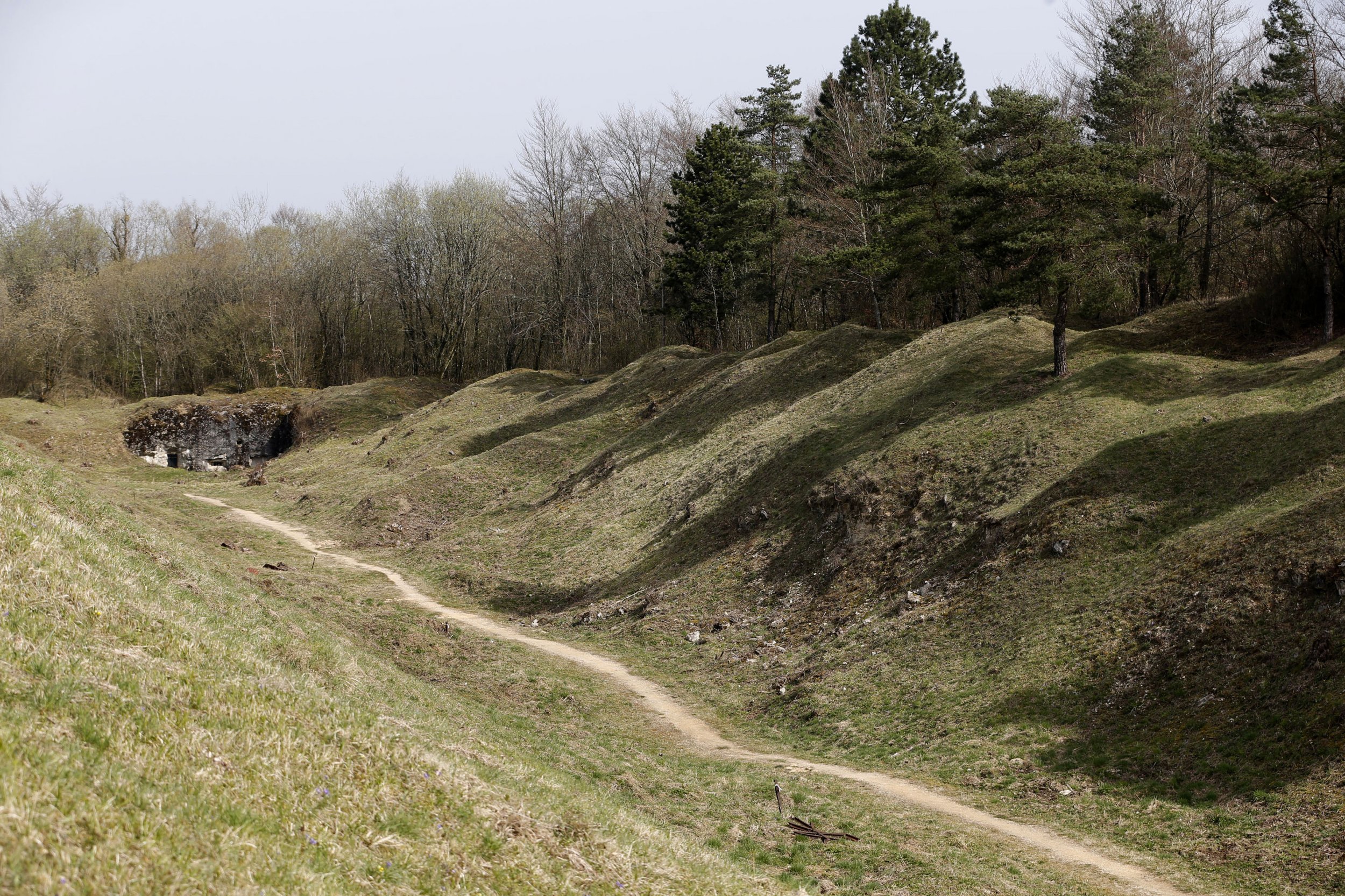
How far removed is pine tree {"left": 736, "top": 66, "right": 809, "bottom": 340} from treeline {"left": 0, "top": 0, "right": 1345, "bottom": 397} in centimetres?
24

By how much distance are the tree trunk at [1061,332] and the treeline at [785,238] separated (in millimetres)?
219

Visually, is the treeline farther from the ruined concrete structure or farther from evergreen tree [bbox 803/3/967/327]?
the ruined concrete structure

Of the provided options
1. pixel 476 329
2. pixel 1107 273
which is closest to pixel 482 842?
pixel 1107 273

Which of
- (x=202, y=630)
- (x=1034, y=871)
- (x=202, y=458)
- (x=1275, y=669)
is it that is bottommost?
(x=1034, y=871)

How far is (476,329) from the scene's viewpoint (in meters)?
81.4

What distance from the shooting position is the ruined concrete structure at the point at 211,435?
63844 mm

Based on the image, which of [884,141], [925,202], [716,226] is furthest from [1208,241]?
[716,226]

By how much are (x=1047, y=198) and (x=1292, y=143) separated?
404 inches

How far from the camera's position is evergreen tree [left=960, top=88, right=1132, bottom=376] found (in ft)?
80.9

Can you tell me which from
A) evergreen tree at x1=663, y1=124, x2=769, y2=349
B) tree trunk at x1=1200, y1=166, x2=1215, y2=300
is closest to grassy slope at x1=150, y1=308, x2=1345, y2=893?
tree trunk at x1=1200, y1=166, x2=1215, y2=300

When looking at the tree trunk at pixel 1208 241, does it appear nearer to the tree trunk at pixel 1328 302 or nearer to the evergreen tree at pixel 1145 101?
the evergreen tree at pixel 1145 101

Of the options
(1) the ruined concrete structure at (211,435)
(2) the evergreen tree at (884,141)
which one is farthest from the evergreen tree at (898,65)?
(1) the ruined concrete structure at (211,435)

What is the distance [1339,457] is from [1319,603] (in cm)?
544

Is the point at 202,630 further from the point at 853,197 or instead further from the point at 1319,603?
the point at 853,197
